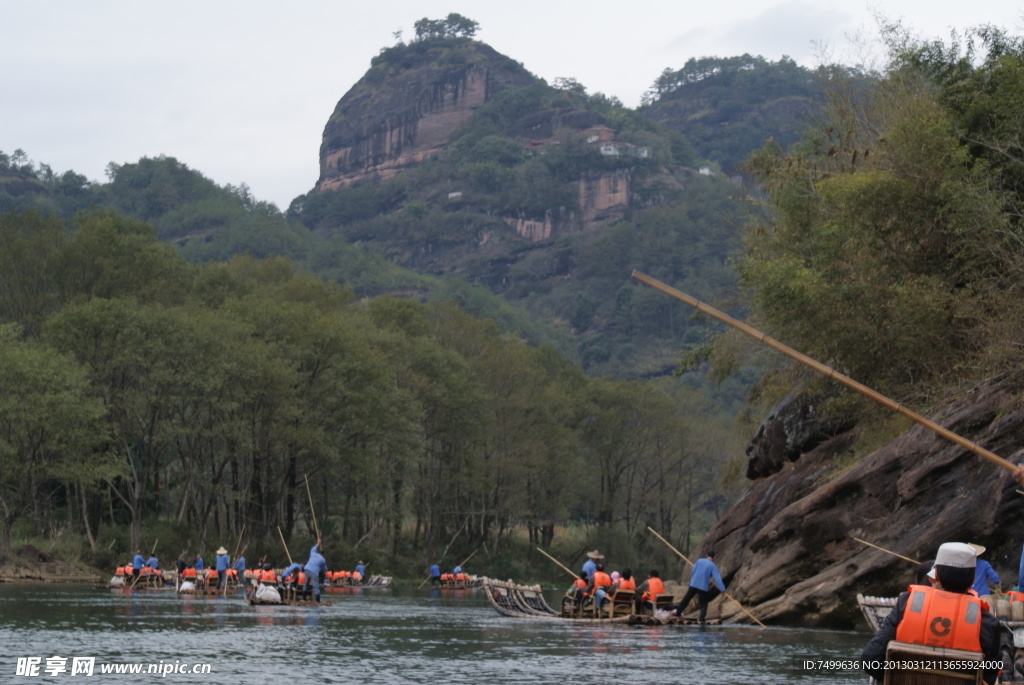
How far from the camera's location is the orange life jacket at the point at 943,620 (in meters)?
9.25

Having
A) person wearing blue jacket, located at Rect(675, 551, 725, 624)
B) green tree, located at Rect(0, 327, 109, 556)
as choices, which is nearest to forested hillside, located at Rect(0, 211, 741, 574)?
green tree, located at Rect(0, 327, 109, 556)

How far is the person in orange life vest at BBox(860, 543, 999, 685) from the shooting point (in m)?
9.26

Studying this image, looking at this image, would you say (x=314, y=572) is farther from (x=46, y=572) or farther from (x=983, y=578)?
(x=983, y=578)

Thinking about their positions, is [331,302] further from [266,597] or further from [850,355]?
[850,355]

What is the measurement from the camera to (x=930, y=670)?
9336mm

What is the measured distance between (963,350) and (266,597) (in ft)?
68.8

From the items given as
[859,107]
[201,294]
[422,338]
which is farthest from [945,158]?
[201,294]

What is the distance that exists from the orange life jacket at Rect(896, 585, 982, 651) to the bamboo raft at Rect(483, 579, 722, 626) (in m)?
21.2

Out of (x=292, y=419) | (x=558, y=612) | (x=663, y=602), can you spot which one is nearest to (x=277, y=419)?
(x=292, y=419)

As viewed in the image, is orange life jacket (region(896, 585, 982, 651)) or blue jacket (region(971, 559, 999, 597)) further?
blue jacket (region(971, 559, 999, 597))

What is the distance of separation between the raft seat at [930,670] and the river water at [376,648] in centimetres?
783

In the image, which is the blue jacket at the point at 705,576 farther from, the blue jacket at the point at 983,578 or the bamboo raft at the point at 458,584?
the bamboo raft at the point at 458,584

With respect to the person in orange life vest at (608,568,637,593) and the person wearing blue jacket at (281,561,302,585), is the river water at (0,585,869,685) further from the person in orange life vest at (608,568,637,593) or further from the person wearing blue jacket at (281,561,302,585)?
the person wearing blue jacket at (281,561,302,585)

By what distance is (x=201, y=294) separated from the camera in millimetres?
74812
